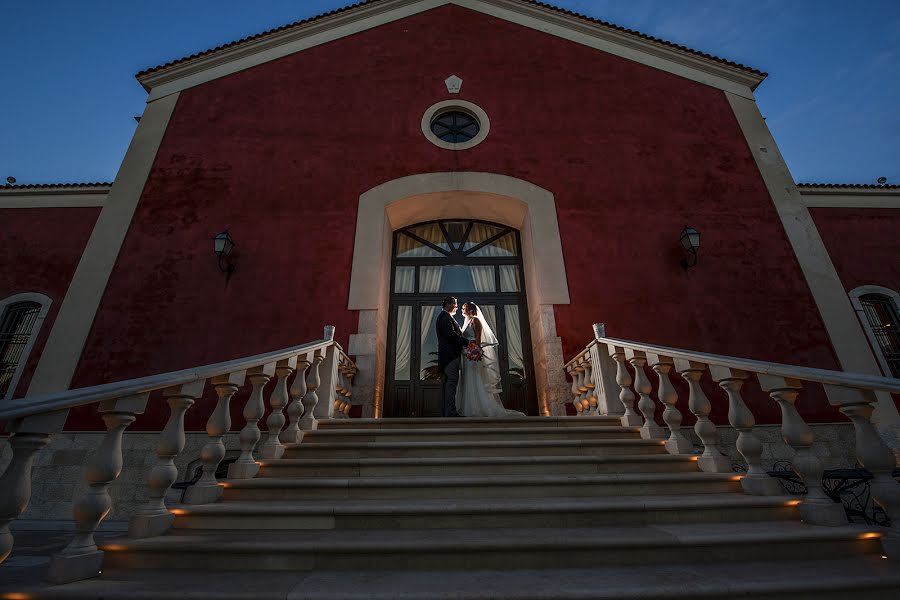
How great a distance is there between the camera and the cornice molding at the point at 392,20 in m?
8.52

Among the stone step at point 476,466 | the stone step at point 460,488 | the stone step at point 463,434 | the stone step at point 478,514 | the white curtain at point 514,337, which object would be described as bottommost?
the stone step at point 478,514

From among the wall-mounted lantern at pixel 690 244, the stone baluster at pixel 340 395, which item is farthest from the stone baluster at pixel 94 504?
the wall-mounted lantern at pixel 690 244

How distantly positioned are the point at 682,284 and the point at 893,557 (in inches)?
196

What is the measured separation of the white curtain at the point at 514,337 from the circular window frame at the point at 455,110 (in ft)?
Result: 10.4

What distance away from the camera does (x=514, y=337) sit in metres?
7.42

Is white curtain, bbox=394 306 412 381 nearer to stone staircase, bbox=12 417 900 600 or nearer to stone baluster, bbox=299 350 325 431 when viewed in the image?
stone baluster, bbox=299 350 325 431

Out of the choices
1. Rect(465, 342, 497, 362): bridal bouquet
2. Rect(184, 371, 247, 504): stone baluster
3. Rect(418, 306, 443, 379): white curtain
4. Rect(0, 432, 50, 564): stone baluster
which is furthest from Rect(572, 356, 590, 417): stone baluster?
Rect(0, 432, 50, 564): stone baluster

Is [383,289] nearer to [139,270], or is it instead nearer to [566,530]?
[139,270]

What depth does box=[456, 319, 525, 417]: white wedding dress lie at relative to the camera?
576cm

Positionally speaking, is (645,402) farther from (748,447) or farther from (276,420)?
(276,420)

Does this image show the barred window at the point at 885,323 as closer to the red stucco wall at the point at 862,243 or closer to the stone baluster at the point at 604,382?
the red stucco wall at the point at 862,243

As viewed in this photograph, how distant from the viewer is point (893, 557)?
2.32 m

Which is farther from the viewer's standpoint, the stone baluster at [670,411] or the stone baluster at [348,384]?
the stone baluster at [348,384]

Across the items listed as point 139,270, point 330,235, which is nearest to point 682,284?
point 330,235
